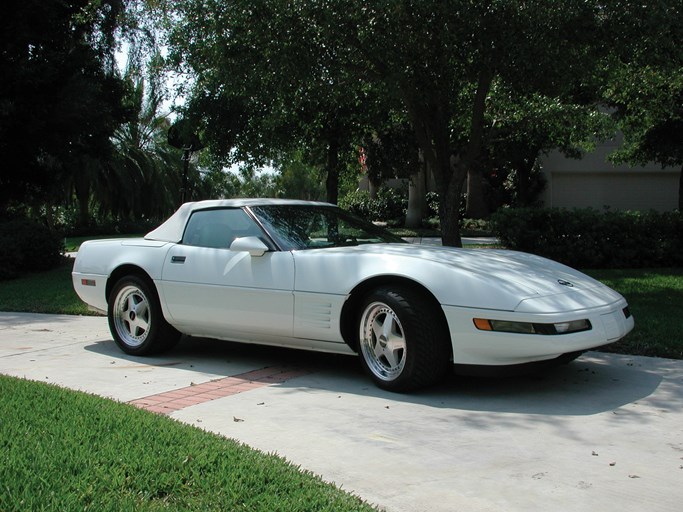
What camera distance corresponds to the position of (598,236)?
1368 cm

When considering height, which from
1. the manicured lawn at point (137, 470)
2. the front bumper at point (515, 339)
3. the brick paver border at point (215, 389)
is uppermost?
the front bumper at point (515, 339)

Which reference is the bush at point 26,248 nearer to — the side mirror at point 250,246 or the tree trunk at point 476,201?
the side mirror at point 250,246

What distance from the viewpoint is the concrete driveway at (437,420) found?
141 inches

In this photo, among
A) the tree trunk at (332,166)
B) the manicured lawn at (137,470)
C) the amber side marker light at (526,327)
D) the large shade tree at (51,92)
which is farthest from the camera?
the tree trunk at (332,166)

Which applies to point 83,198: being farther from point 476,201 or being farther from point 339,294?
point 339,294

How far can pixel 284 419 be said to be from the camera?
188 inches

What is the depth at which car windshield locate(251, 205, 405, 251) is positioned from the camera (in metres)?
6.20

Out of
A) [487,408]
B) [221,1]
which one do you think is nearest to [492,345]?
[487,408]

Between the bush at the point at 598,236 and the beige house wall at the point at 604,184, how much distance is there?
19.8m

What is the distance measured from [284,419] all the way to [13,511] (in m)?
1.97

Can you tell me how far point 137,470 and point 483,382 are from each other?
9.63 feet

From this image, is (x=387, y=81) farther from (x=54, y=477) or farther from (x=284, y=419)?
(x=54, y=477)

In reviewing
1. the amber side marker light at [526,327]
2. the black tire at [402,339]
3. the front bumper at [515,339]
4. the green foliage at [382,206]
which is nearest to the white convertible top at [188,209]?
the black tire at [402,339]

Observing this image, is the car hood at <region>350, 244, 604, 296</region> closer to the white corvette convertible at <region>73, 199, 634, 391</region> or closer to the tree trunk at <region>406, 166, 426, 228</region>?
the white corvette convertible at <region>73, 199, 634, 391</region>
